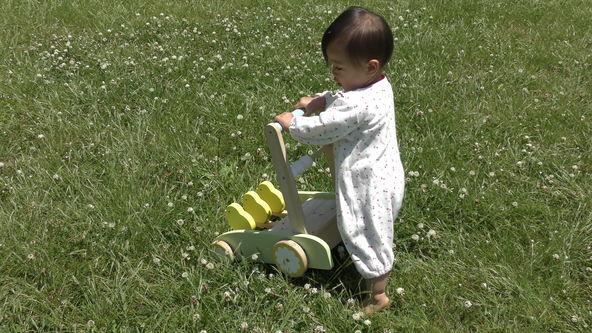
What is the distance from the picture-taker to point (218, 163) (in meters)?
5.22

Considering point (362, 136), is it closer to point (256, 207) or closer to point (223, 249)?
point (256, 207)

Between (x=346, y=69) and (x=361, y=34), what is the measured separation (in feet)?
0.76

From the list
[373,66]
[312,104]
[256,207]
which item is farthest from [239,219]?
[373,66]

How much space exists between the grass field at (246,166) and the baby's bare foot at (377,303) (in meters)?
0.07

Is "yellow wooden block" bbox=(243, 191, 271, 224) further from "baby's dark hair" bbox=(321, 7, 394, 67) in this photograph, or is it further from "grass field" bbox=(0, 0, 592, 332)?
A: "baby's dark hair" bbox=(321, 7, 394, 67)

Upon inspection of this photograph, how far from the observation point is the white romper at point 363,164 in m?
3.48

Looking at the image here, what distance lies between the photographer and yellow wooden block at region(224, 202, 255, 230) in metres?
4.15

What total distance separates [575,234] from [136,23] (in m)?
5.82

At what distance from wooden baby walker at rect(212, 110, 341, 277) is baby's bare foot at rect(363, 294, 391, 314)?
1.07 feet

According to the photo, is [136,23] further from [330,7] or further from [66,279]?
Answer: [66,279]

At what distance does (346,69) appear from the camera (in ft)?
11.6

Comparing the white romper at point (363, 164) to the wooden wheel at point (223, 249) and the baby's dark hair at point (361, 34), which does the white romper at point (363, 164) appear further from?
the wooden wheel at point (223, 249)

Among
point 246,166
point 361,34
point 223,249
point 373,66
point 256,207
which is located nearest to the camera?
point 361,34

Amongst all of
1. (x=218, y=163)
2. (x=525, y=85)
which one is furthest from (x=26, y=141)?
(x=525, y=85)
